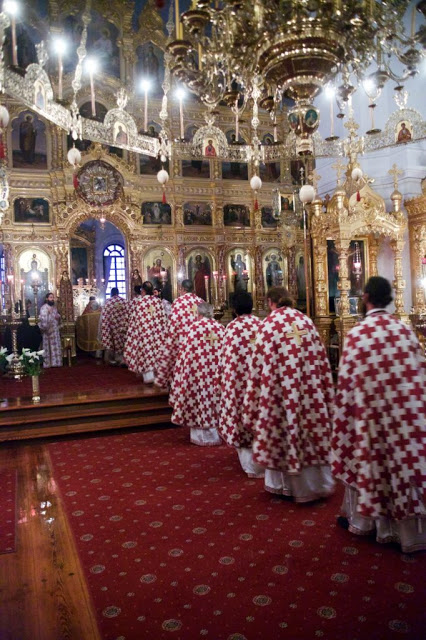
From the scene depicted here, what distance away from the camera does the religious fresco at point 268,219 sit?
18.3 metres

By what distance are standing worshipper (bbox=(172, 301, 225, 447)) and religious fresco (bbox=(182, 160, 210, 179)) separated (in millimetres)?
12534

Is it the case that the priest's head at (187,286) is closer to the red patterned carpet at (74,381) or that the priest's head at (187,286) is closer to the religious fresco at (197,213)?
the red patterned carpet at (74,381)

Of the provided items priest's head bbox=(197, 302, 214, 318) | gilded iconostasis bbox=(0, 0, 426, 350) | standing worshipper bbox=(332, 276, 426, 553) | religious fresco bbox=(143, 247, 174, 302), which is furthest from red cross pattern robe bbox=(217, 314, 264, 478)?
religious fresco bbox=(143, 247, 174, 302)

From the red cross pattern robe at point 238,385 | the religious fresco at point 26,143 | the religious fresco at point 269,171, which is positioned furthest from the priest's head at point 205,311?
the religious fresco at point 269,171

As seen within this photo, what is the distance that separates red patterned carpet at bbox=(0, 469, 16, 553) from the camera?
12.1 feet

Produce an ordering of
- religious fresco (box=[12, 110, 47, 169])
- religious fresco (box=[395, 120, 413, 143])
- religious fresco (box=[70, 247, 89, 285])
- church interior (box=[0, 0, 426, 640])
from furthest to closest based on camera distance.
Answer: religious fresco (box=[70, 247, 89, 285])
religious fresco (box=[12, 110, 47, 169])
religious fresco (box=[395, 120, 413, 143])
church interior (box=[0, 0, 426, 640])

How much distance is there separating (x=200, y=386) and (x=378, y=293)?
3.24m

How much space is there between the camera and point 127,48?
1680cm

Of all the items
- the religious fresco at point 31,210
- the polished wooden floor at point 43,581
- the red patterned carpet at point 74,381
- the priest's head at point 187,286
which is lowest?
the polished wooden floor at point 43,581

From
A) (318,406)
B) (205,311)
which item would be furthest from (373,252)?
(318,406)

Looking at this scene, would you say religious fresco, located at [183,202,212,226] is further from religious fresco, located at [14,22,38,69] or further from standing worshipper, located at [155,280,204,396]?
standing worshipper, located at [155,280,204,396]

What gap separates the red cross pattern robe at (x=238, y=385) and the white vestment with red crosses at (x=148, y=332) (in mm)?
4280

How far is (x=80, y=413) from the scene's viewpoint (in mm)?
7230

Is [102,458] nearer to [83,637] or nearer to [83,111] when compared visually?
[83,637]
